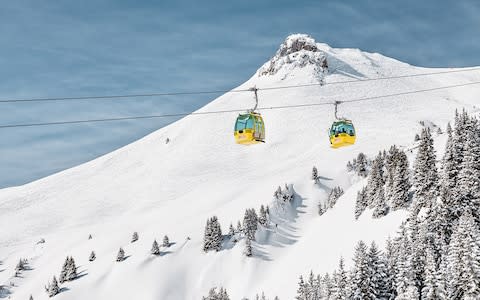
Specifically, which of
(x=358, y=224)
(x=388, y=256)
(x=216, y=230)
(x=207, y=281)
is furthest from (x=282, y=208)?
(x=388, y=256)

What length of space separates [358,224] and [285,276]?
1008 inches

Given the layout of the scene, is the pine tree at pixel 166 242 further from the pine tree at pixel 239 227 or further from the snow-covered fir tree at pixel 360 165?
the snow-covered fir tree at pixel 360 165

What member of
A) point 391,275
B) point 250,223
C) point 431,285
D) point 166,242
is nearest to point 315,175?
point 250,223

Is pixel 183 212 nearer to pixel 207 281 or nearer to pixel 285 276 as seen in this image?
pixel 207 281

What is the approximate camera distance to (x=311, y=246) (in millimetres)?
141750

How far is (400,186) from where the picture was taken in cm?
10294

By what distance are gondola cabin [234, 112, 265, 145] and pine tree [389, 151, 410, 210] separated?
6164 cm

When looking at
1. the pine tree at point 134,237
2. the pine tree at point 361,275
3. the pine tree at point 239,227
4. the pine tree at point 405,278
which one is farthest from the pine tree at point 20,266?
the pine tree at point 405,278

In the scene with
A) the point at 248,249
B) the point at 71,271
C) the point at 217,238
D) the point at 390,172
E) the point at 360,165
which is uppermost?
the point at 390,172

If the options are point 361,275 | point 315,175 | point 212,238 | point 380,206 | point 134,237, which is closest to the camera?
point 361,275

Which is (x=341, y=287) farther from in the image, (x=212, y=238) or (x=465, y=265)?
(x=212, y=238)

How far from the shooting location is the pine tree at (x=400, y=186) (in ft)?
337

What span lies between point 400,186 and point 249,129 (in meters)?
63.1

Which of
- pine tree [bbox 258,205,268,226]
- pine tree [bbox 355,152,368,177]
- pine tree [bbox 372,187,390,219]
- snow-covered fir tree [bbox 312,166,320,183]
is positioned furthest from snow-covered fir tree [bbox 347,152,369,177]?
pine tree [bbox 372,187,390,219]
